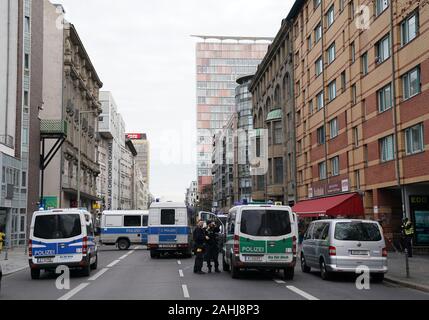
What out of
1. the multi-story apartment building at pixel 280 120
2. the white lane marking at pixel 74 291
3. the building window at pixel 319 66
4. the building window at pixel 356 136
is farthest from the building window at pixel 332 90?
the white lane marking at pixel 74 291

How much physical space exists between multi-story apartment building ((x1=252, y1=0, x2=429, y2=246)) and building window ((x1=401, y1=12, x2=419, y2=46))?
0.16 ft

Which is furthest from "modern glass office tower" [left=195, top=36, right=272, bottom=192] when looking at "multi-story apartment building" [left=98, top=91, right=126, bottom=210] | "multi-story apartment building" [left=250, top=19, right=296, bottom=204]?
"multi-story apartment building" [left=250, top=19, right=296, bottom=204]

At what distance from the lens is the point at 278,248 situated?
1689 cm

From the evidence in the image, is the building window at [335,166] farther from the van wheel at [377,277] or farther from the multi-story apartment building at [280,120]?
the van wheel at [377,277]

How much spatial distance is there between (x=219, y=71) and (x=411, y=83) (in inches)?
5560

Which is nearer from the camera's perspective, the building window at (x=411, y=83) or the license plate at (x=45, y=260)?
the license plate at (x=45, y=260)

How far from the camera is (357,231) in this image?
1661 centimetres

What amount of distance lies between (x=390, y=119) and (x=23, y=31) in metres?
27.8

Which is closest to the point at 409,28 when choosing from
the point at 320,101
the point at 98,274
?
the point at 320,101

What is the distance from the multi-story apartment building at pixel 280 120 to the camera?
176ft

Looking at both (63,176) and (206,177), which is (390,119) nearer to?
(63,176)

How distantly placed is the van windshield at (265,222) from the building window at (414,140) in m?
11.7

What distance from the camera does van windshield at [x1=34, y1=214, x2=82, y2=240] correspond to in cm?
1803
